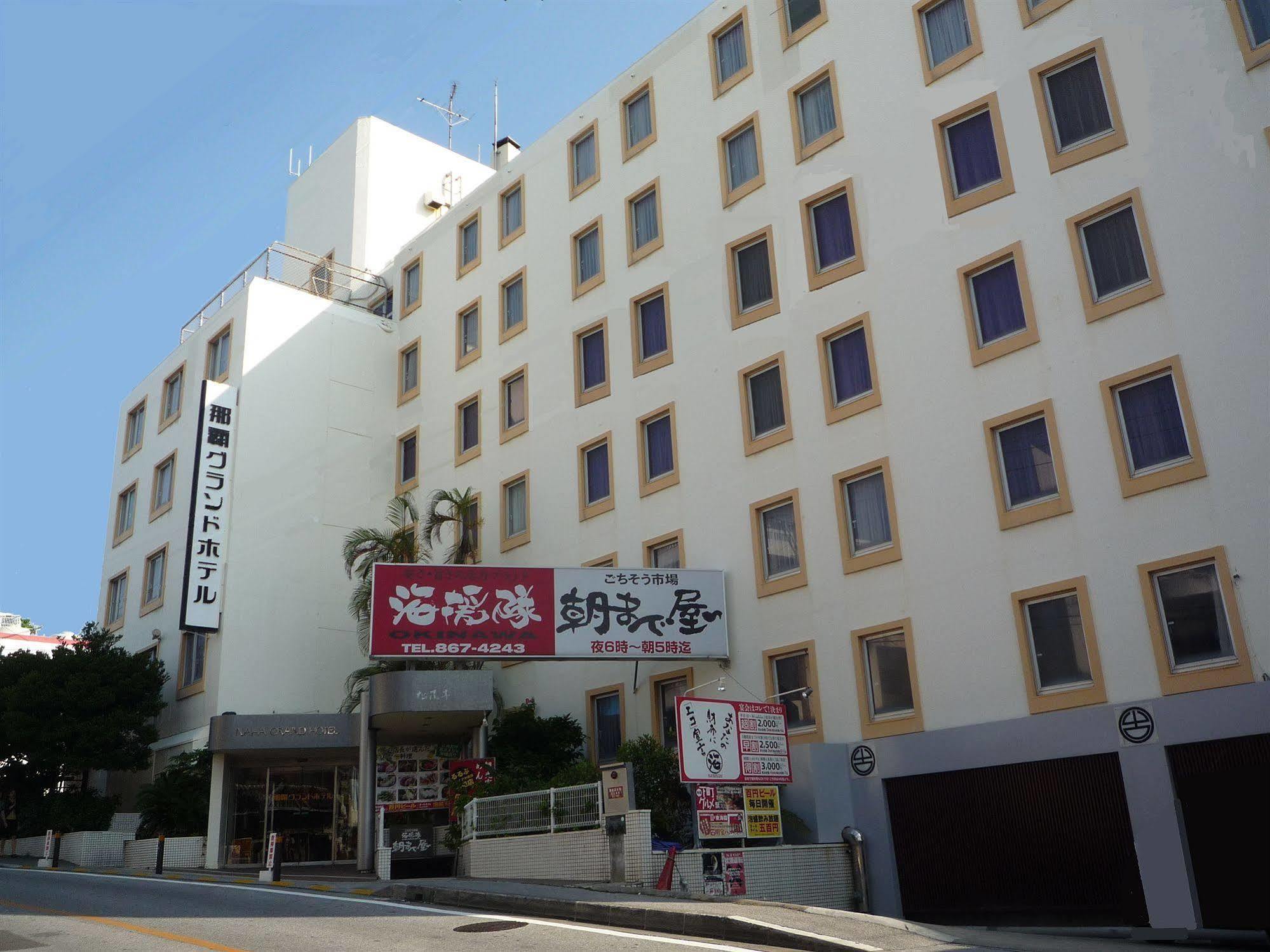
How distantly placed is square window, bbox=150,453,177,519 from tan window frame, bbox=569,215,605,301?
1619cm

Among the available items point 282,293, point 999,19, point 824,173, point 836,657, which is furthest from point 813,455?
point 282,293

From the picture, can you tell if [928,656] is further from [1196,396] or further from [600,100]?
[600,100]

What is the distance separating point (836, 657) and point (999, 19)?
13768 mm

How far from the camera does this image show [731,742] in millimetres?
19281

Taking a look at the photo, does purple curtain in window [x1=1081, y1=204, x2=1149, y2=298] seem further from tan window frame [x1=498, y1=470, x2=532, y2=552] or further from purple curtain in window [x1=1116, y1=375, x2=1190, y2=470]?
tan window frame [x1=498, y1=470, x2=532, y2=552]

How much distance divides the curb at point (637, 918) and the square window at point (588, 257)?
1792 cm

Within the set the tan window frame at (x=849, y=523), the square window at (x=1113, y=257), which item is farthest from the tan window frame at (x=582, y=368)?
the square window at (x=1113, y=257)

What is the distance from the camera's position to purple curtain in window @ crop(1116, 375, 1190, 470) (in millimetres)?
19547

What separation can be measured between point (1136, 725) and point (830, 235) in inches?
496

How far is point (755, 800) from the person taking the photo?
64.0 feet

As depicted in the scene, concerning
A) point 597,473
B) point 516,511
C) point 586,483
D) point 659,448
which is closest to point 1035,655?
point 659,448

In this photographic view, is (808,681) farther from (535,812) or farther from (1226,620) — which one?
(1226,620)

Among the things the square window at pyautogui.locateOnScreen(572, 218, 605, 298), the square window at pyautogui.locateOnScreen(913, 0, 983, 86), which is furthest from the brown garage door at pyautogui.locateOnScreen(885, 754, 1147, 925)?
the square window at pyautogui.locateOnScreen(572, 218, 605, 298)

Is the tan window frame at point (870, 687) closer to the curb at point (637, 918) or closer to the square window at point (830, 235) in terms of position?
the square window at point (830, 235)
